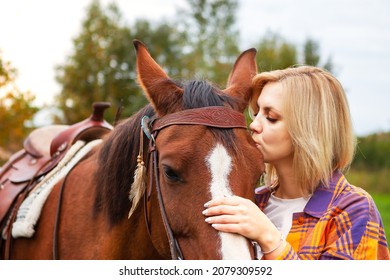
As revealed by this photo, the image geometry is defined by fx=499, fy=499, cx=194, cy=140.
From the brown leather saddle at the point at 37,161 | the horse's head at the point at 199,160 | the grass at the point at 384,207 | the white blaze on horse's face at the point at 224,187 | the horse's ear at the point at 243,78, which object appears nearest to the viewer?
the white blaze on horse's face at the point at 224,187

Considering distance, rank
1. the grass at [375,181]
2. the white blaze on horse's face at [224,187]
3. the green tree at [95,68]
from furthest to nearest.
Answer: the green tree at [95,68]
the grass at [375,181]
the white blaze on horse's face at [224,187]

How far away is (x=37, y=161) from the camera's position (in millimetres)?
3998

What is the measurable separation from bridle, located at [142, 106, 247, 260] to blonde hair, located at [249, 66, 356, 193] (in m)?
0.25

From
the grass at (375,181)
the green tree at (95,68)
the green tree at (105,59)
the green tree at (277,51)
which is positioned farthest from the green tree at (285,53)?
the grass at (375,181)

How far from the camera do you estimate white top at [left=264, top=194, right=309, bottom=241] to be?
7.38ft

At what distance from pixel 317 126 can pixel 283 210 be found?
0.42m

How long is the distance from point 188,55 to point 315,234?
2689 cm

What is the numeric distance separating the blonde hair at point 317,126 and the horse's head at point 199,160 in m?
0.23

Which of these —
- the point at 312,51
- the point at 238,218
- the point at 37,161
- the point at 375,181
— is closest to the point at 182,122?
the point at 238,218

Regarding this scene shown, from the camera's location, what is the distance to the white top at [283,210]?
225 cm

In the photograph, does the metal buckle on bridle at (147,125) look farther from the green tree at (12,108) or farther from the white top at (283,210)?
the green tree at (12,108)

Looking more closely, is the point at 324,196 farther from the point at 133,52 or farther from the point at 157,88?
the point at 133,52

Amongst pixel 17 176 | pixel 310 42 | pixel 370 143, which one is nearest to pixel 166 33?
pixel 310 42

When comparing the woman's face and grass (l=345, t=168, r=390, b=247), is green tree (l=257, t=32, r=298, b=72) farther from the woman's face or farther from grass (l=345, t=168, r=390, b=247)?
the woman's face
